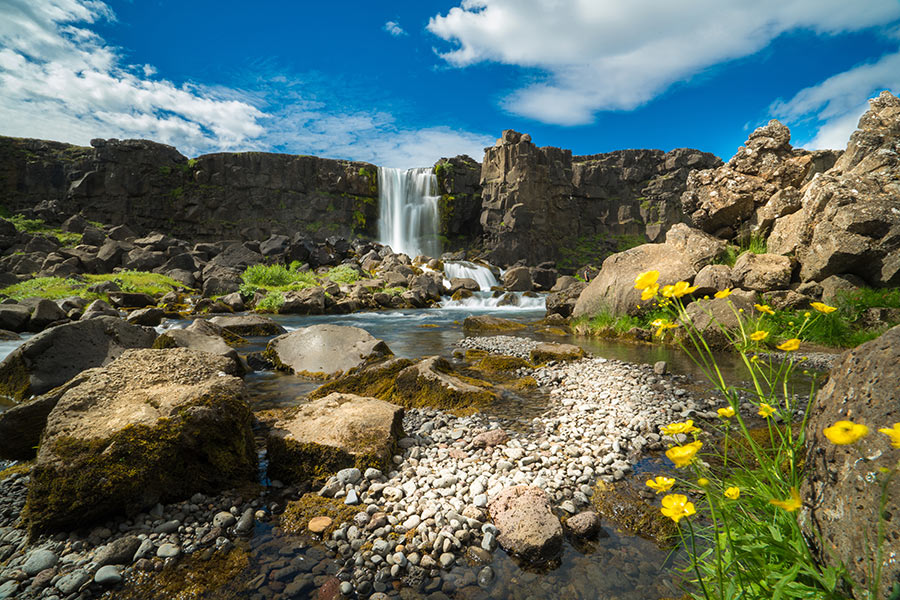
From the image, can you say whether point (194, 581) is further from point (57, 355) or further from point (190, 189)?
point (190, 189)

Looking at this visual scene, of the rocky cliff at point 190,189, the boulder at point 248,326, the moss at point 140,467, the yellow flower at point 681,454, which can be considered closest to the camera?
the yellow flower at point 681,454

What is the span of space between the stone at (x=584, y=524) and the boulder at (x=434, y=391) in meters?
2.93

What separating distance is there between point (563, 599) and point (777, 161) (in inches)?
548

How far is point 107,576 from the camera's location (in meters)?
2.58

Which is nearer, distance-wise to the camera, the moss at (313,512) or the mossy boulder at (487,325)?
the moss at (313,512)

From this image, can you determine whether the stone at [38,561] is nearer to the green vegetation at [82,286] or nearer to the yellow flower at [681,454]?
the yellow flower at [681,454]

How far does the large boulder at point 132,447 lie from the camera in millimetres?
3023

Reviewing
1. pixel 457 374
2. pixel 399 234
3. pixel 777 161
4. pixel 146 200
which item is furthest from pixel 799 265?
pixel 146 200

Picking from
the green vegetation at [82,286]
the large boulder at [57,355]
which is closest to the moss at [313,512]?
the large boulder at [57,355]

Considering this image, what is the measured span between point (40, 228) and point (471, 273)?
43.8 m

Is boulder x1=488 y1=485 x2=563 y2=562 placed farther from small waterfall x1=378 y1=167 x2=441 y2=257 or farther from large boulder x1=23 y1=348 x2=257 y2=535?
small waterfall x1=378 y1=167 x2=441 y2=257

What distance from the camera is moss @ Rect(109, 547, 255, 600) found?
252cm

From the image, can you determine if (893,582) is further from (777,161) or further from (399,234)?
(399,234)

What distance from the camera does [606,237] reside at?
52094mm
